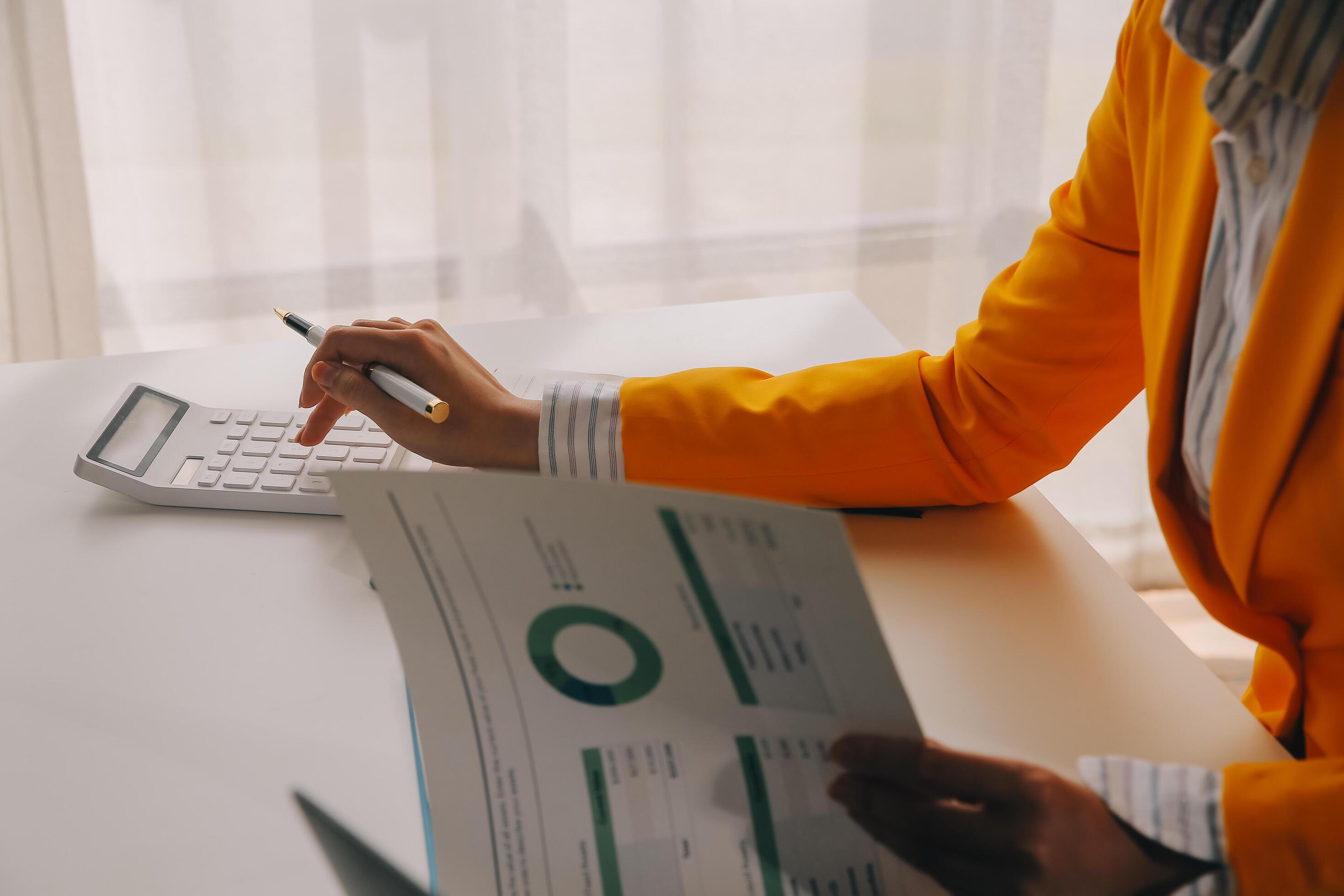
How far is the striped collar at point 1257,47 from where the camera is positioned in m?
0.48

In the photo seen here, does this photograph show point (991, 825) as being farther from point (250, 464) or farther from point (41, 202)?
point (41, 202)

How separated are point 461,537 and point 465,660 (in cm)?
5

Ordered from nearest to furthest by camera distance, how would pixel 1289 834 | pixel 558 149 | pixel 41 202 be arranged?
pixel 1289 834 → pixel 41 202 → pixel 558 149

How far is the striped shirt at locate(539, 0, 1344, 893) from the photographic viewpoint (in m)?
0.46

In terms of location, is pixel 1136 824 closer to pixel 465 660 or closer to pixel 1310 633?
pixel 1310 633

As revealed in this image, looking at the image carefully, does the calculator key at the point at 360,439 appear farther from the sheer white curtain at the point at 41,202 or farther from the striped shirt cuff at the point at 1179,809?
the sheer white curtain at the point at 41,202

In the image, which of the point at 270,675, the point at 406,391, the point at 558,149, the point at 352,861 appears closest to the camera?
the point at 352,861

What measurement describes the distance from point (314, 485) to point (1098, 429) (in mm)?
542

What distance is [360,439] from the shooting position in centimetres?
78

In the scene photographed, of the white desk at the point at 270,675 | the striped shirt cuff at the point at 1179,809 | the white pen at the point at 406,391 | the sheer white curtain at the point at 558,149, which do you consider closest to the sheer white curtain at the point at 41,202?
the sheer white curtain at the point at 558,149

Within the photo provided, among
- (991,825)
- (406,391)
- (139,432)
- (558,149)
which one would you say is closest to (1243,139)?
(991,825)

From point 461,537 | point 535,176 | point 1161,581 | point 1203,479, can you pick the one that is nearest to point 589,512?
point 461,537

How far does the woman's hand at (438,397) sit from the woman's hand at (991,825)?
39 centimetres

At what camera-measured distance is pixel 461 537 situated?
377mm
